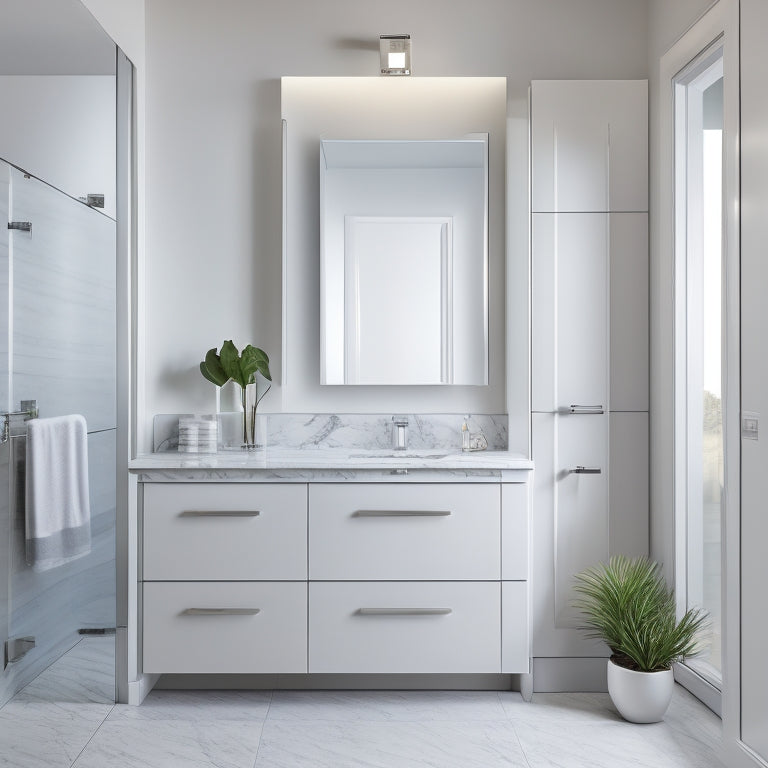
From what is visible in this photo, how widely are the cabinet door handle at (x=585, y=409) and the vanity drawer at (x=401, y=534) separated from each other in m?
0.48

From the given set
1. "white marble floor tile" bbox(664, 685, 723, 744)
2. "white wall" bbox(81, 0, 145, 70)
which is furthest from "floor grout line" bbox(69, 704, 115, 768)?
"white wall" bbox(81, 0, 145, 70)

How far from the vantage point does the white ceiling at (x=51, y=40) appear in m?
1.90

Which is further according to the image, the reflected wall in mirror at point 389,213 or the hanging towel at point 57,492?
the reflected wall in mirror at point 389,213

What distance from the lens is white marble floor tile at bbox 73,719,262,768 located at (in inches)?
84.6

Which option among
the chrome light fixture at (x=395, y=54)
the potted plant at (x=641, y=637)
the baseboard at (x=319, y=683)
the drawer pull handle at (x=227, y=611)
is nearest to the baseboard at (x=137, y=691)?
the baseboard at (x=319, y=683)

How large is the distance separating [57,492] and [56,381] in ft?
1.11

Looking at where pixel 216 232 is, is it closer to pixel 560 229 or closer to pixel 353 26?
pixel 353 26

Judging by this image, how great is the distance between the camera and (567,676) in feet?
8.64

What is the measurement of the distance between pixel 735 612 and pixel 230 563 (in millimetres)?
1528

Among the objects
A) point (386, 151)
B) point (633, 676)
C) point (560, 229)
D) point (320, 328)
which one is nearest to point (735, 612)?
point (633, 676)

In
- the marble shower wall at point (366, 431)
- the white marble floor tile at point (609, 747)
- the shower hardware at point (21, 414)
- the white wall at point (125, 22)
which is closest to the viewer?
the shower hardware at point (21, 414)

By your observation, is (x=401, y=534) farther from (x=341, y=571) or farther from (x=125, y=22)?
(x=125, y=22)

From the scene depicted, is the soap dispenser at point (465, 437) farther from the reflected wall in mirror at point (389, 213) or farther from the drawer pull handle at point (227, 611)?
the drawer pull handle at point (227, 611)

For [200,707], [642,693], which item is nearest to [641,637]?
[642,693]
